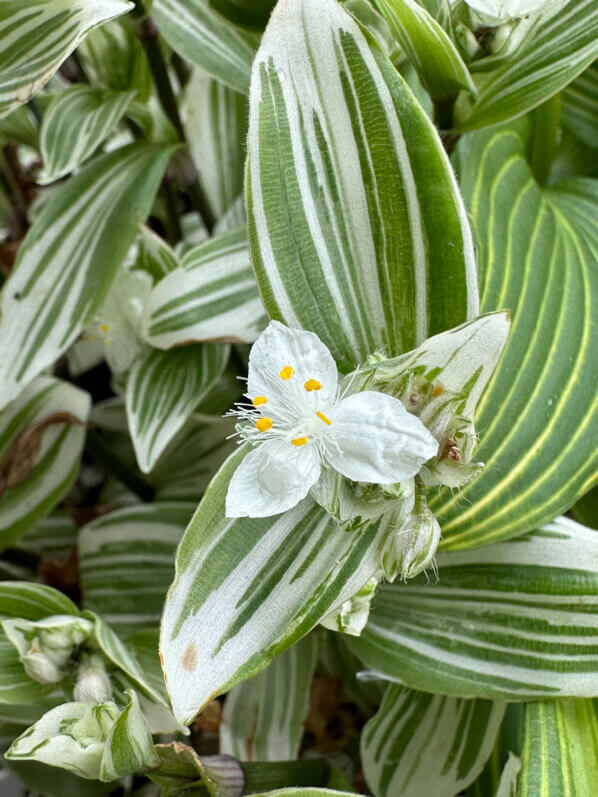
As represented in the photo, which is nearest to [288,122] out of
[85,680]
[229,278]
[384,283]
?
[384,283]

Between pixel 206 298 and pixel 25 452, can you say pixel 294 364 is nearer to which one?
pixel 206 298

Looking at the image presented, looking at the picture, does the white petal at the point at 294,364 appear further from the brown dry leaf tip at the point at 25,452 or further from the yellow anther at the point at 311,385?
the brown dry leaf tip at the point at 25,452

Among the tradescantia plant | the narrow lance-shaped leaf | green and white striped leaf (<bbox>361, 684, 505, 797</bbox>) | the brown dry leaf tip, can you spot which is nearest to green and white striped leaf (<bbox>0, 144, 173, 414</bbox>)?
the tradescantia plant

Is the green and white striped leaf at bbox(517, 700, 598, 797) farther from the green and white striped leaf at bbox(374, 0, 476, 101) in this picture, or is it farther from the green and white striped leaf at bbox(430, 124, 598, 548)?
the green and white striped leaf at bbox(374, 0, 476, 101)

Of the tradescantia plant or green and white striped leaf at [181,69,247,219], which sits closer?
the tradescantia plant

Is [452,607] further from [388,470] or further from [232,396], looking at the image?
[232,396]

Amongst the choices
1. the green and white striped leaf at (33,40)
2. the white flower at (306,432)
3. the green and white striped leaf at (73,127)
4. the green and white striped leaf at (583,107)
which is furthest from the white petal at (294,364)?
the green and white striped leaf at (583,107)
